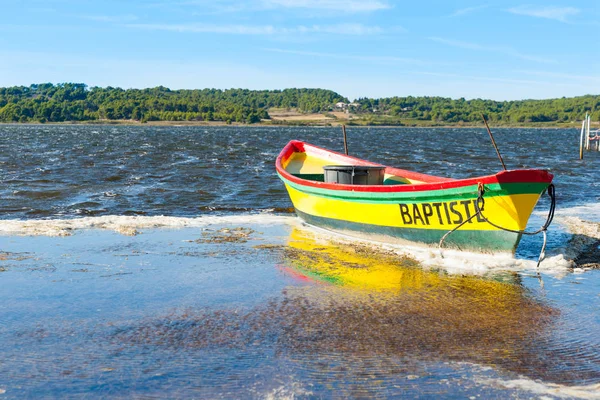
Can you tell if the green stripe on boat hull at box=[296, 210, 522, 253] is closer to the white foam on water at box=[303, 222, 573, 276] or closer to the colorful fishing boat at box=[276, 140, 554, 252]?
the colorful fishing boat at box=[276, 140, 554, 252]

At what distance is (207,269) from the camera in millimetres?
10828

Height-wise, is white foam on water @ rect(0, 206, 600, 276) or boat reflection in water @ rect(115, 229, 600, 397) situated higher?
boat reflection in water @ rect(115, 229, 600, 397)

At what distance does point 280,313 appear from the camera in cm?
826

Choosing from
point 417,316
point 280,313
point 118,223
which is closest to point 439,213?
point 417,316

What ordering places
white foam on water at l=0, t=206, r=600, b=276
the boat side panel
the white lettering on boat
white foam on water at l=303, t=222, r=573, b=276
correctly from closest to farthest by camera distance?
white foam on water at l=303, t=222, r=573, b=276 < the boat side panel < white foam on water at l=0, t=206, r=600, b=276 < the white lettering on boat

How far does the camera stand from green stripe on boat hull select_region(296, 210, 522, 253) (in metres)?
11.6

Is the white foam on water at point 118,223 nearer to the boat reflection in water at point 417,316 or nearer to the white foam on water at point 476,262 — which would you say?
the boat reflection in water at point 417,316

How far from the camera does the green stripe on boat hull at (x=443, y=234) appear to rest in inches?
457

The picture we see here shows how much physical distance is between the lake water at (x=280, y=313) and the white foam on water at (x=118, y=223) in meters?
0.07

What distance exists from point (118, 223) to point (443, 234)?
25.2 ft

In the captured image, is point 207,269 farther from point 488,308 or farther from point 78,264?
point 488,308

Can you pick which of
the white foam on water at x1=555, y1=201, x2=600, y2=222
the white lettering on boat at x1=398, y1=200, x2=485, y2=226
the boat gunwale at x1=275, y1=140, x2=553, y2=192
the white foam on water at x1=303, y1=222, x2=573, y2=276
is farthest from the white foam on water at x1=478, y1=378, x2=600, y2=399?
the white foam on water at x1=555, y1=201, x2=600, y2=222

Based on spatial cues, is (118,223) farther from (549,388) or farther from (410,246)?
(549,388)

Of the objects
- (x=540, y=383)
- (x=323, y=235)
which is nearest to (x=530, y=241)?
(x=323, y=235)
